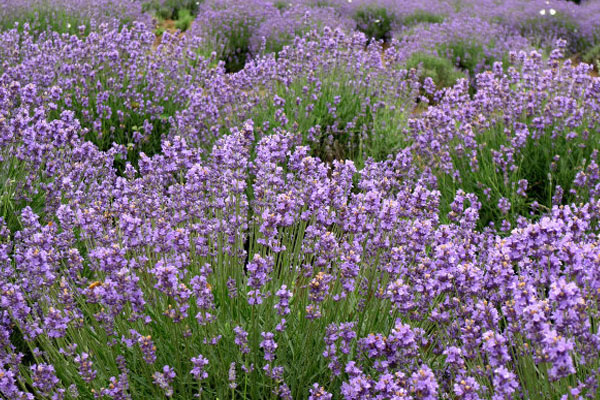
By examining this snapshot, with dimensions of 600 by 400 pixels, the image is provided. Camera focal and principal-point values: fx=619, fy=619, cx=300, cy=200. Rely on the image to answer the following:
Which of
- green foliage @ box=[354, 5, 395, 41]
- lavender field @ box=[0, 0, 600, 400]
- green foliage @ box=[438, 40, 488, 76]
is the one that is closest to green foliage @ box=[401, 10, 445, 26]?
green foliage @ box=[354, 5, 395, 41]

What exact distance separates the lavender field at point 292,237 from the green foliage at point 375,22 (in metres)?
5.30

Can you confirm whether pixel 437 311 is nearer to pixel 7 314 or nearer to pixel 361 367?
pixel 361 367

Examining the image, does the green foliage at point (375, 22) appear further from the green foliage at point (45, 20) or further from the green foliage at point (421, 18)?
the green foliage at point (45, 20)

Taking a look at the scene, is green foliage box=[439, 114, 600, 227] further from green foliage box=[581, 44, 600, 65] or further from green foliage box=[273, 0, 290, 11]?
green foliage box=[273, 0, 290, 11]

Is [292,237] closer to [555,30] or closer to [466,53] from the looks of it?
[466,53]

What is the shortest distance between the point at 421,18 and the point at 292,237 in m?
10.0

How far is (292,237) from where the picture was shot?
286 cm

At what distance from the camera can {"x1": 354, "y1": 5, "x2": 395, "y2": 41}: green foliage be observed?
11.4 meters

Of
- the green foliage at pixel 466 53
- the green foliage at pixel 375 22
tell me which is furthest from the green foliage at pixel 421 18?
the green foliage at pixel 466 53

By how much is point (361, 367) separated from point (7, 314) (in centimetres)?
144

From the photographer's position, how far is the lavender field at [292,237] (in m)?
2.11

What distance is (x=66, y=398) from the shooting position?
7.72 ft

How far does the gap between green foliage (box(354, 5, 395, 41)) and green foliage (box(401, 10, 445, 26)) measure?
0.92ft

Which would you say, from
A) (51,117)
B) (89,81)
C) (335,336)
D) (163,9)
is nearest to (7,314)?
(335,336)
